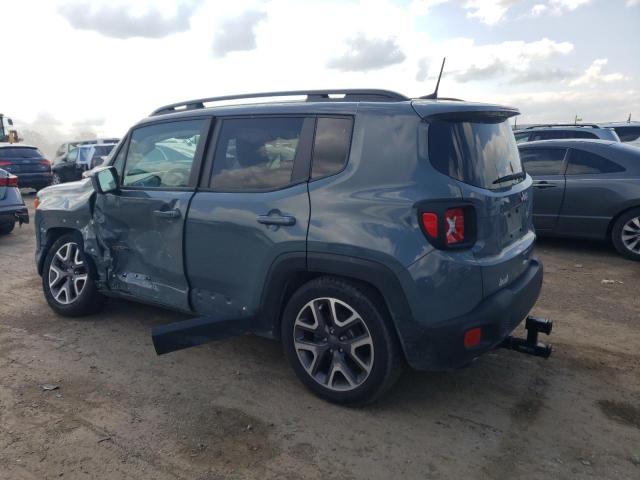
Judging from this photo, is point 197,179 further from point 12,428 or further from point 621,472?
point 621,472

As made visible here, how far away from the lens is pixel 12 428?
3061 mm

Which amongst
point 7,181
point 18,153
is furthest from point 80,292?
point 18,153

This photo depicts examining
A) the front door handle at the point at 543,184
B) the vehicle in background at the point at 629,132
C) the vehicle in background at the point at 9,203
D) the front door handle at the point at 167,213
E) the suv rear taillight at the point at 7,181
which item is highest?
the vehicle in background at the point at 629,132

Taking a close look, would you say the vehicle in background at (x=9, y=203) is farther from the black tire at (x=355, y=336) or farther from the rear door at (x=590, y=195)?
the rear door at (x=590, y=195)

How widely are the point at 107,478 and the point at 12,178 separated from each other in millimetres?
7452

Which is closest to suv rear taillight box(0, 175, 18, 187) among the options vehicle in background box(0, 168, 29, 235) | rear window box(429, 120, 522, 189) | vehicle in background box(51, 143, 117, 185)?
vehicle in background box(0, 168, 29, 235)

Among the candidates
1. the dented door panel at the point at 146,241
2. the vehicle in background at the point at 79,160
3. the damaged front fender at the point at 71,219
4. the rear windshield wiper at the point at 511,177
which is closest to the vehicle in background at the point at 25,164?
the vehicle in background at the point at 79,160

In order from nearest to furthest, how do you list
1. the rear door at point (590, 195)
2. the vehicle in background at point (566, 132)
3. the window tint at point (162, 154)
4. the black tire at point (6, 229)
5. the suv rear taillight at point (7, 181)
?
1. the window tint at point (162, 154)
2. the rear door at point (590, 195)
3. the suv rear taillight at point (7, 181)
4. the black tire at point (6, 229)
5. the vehicle in background at point (566, 132)

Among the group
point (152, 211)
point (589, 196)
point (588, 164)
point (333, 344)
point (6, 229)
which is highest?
point (588, 164)

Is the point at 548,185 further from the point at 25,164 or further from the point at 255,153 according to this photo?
the point at 25,164

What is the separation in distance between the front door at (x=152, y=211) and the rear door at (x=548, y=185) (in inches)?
206

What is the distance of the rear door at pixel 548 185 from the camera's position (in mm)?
7156

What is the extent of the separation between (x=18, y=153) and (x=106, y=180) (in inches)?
499

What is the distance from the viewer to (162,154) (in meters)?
4.10
